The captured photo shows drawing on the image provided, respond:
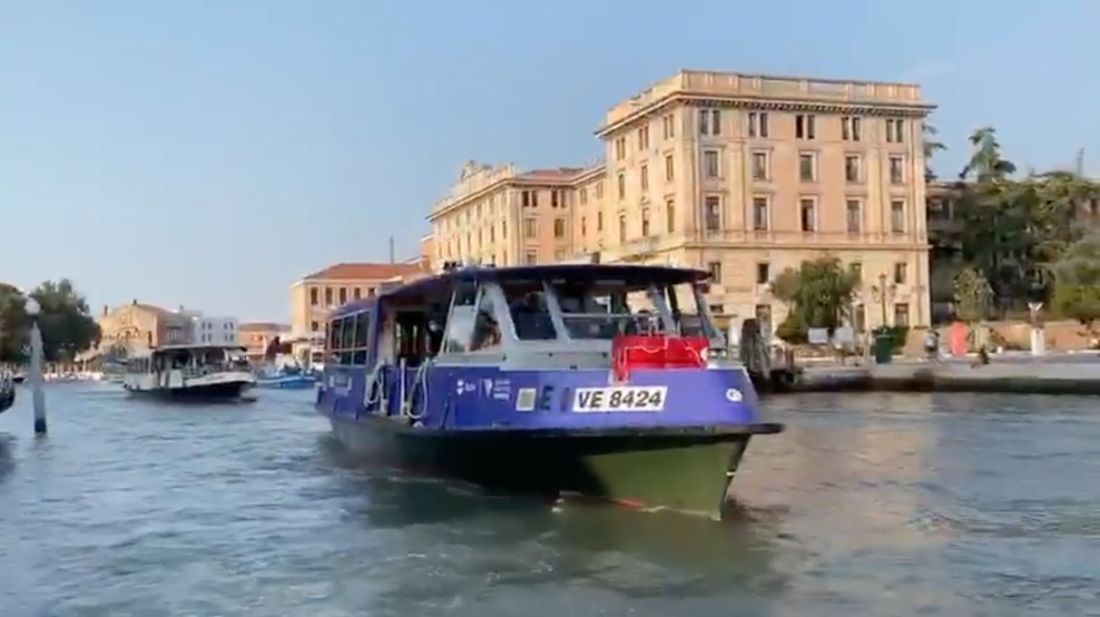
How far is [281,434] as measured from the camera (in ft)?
95.2

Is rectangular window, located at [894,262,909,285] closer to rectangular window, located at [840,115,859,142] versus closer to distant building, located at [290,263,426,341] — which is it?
rectangular window, located at [840,115,859,142]

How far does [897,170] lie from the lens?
2889 inches

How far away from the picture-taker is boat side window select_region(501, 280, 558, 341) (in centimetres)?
1428

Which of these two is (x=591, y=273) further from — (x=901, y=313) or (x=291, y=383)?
(x=901, y=313)

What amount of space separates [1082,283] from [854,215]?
2017cm

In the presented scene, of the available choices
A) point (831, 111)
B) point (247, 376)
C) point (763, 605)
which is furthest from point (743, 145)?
point (763, 605)

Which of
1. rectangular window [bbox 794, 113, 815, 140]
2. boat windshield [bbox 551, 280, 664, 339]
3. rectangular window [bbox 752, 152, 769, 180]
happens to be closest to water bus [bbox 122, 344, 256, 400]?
rectangular window [bbox 752, 152, 769, 180]

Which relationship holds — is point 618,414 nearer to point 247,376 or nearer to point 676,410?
point 676,410

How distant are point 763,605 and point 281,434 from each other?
68.9 feet

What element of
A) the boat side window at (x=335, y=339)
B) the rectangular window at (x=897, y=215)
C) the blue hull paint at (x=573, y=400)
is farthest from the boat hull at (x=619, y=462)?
the rectangular window at (x=897, y=215)

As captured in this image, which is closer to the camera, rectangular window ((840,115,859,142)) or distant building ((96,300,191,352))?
rectangular window ((840,115,859,142))

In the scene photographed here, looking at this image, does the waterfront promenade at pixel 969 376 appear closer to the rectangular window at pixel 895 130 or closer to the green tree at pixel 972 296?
the green tree at pixel 972 296

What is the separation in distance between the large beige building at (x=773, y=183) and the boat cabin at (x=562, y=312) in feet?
172

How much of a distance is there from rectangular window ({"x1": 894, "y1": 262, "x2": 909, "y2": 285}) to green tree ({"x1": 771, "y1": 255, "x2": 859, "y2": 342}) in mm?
9088
